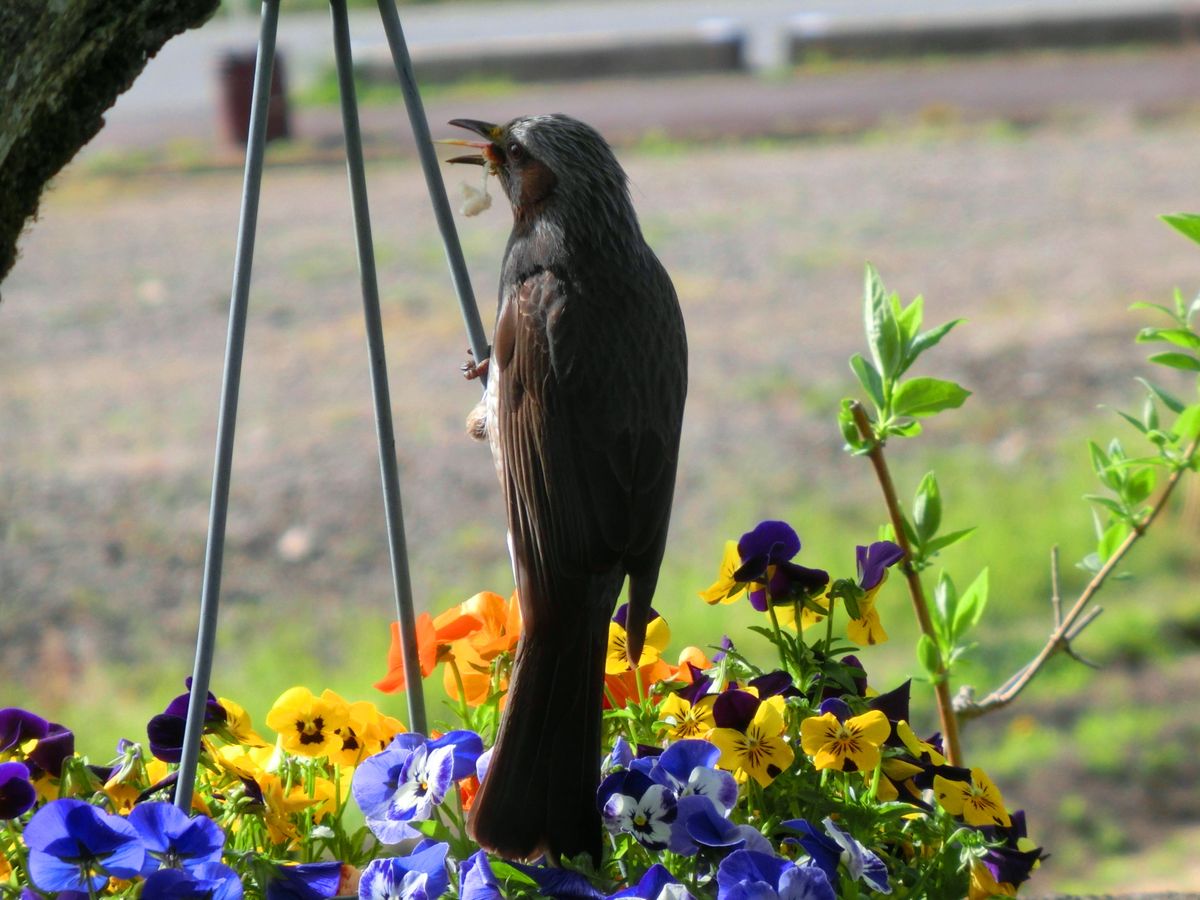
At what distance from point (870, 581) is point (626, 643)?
371 millimetres

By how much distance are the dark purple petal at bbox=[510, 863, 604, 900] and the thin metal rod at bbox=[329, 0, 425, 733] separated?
36cm

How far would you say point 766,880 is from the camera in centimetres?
160

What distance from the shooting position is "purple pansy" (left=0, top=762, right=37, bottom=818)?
172cm

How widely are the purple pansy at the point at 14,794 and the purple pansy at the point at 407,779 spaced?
381 millimetres

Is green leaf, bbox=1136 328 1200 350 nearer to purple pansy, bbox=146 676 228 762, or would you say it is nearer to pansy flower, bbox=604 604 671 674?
pansy flower, bbox=604 604 671 674

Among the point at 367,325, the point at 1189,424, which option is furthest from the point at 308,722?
the point at 1189,424

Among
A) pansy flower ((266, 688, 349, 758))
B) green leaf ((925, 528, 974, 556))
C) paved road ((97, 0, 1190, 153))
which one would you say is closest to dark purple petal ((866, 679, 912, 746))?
green leaf ((925, 528, 974, 556))

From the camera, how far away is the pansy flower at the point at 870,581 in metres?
2.01

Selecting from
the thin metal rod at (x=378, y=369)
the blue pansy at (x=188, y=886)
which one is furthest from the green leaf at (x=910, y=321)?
the blue pansy at (x=188, y=886)

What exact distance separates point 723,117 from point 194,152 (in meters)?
5.34

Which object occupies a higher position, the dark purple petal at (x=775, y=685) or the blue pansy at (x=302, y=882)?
the dark purple petal at (x=775, y=685)

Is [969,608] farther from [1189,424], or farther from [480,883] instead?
[480,883]

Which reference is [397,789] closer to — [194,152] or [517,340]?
[517,340]

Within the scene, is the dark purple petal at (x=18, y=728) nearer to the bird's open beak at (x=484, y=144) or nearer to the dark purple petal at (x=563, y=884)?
the dark purple petal at (x=563, y=884)
